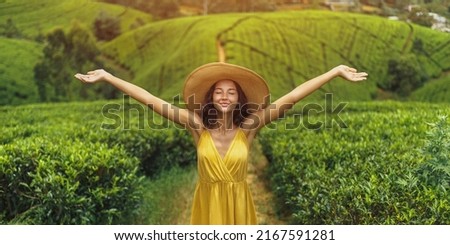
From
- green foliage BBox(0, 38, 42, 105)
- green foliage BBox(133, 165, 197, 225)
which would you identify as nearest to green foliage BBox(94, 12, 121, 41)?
green foliage BBox(0, 38, 42, 105)

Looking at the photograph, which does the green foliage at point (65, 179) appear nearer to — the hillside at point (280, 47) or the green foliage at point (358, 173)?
the green foliage at point (358, 173)

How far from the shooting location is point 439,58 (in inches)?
289

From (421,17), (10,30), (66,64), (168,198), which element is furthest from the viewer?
(66,64)

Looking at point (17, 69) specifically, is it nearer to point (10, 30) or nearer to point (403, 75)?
point (10, 30)

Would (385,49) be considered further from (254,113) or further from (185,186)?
(254,113)

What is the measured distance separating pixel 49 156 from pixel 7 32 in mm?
3668

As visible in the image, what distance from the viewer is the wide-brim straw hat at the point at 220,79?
344 centimetres

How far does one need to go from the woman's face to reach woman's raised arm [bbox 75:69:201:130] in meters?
0.16

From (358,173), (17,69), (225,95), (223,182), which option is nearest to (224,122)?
(225,95)

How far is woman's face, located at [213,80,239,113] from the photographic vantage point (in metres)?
3.52

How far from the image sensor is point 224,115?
356cm

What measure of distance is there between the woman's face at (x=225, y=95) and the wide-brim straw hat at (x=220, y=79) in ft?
0.10

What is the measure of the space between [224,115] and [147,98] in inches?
17.1
